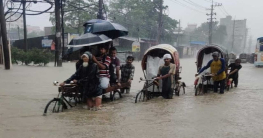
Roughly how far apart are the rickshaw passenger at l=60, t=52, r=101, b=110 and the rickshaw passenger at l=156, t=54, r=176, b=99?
7.20 ft

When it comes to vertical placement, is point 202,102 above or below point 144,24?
below

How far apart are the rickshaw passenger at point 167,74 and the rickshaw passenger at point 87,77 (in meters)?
2.20

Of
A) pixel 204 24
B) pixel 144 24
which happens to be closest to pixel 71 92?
pixel 144 24

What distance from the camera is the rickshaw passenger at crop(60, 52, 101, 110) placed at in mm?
6004

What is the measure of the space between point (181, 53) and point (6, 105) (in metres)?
46.5

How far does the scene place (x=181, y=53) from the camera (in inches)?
2012

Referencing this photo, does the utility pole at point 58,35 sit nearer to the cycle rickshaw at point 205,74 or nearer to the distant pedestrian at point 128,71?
the distant pedestrian at point 128,71

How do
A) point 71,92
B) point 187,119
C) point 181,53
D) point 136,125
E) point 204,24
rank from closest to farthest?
1. point 136,125
2. point 187,119
3. point 71,92
4. point 181,53
5. point 204,24

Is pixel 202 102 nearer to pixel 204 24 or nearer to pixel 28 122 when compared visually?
pixel 28 122

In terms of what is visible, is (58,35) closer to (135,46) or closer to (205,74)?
(205,74)

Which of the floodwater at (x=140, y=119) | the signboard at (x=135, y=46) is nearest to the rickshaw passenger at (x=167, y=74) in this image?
the floodwater at (x=140, y=119)

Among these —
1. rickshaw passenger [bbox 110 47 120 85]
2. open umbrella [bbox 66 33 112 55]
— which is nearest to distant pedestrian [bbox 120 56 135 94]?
rickshaw passenger [bbox 110 47 120 85]

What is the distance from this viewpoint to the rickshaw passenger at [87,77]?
19.7ft

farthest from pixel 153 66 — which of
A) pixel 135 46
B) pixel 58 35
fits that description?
pixel 135 46
